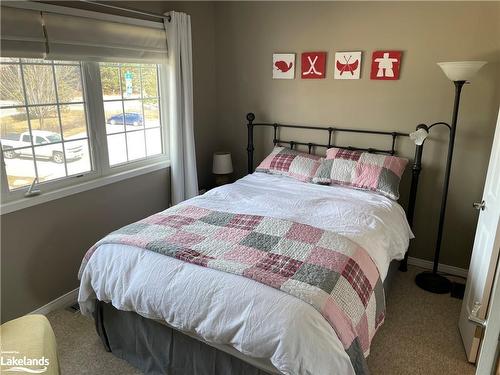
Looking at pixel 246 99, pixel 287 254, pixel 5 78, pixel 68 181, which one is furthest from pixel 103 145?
pixel 287 254

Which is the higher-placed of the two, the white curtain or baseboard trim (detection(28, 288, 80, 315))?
the white curtain

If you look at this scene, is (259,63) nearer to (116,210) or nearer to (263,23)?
(263,23)

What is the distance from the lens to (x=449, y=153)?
104 inches

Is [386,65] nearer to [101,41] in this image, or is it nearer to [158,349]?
[101,41]

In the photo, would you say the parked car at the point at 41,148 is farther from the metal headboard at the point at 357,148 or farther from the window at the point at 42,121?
the metal headboard at the point at 357,148

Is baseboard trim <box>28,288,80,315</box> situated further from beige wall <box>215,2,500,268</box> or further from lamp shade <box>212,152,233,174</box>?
beige wall <box>215,2,500,268</box>

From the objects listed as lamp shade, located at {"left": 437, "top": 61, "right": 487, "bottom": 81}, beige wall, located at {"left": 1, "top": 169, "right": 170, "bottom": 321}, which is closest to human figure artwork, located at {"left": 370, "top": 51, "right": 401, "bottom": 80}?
Answer: lamp shade, located at {"left": 437, "top": 61, "right": 487, "bottom": 81}

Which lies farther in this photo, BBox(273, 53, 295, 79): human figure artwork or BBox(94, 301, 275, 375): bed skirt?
BBox(273, 53, 295, 79): human figure artwork

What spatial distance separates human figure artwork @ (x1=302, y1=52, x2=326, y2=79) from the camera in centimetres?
321

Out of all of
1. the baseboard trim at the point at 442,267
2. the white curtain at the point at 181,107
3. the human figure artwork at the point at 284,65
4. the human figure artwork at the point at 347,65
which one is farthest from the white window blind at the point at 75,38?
the baseboard trim at the point at 442,267

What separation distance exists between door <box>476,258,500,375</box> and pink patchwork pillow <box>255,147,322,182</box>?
2220mm

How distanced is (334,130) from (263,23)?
3.96ft

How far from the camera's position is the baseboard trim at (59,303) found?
8.32ft

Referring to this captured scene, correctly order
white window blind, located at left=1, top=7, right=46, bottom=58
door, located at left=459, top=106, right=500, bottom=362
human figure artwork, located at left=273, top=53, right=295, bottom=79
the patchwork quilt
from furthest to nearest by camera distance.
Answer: human figure artwork, located at left=273, top=53, right=295, bottom=79 < white window blind, located at left=1, top=7, right=46, bottom=58 < door, located at left=459, top=106, right=500, bottom=362 < the patchwork quilt
